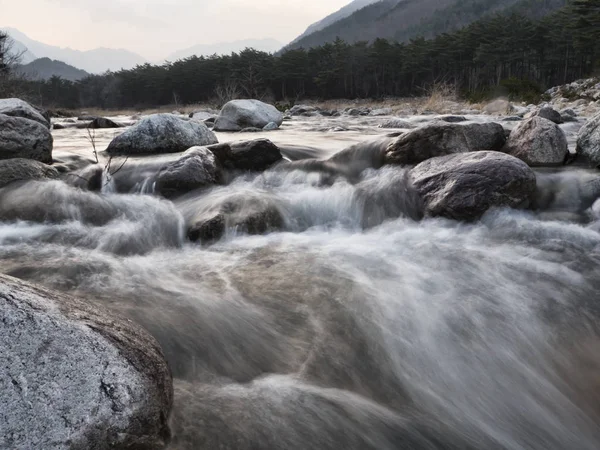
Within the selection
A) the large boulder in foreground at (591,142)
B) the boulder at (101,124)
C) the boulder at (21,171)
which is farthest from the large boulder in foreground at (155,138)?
the boulder at (101,124)

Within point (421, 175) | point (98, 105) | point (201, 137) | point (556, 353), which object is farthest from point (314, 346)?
point (98, 105)

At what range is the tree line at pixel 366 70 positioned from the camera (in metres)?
48.0

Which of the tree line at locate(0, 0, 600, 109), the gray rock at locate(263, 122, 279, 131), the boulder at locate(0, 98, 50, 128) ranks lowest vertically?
the gray rock at locate(263, 122, 279, 131)

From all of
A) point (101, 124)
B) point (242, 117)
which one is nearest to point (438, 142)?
point (242, 117)

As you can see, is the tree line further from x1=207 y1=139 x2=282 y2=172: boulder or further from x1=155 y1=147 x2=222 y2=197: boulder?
x1=155 y1=147 x2=222 y2=197: boulder

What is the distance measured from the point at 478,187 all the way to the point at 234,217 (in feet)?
8.56

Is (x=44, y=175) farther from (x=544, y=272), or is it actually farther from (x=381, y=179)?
(x=544, y=272)

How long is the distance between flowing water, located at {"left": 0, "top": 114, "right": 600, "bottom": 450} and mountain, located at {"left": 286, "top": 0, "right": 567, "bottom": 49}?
12644 cm

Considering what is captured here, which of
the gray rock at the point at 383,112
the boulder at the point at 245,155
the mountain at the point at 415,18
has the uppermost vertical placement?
the mountain at the point at 415,18

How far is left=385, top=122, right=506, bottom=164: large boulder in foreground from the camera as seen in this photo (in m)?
5.95

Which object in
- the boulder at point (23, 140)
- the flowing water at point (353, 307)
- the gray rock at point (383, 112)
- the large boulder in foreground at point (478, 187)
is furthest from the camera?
the gray rock at point (383, 112)

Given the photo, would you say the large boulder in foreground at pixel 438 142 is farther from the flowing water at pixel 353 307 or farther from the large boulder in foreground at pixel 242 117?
the large boulder in foreground at pixel 242 117

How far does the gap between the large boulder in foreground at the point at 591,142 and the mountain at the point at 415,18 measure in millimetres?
123226

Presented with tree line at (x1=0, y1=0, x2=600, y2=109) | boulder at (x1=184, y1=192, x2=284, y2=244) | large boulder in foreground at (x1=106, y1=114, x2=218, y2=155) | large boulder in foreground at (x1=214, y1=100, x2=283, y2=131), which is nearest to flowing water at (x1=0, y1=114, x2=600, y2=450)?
boulder at (x1=184, y1=192, x2=284, y2=244)
